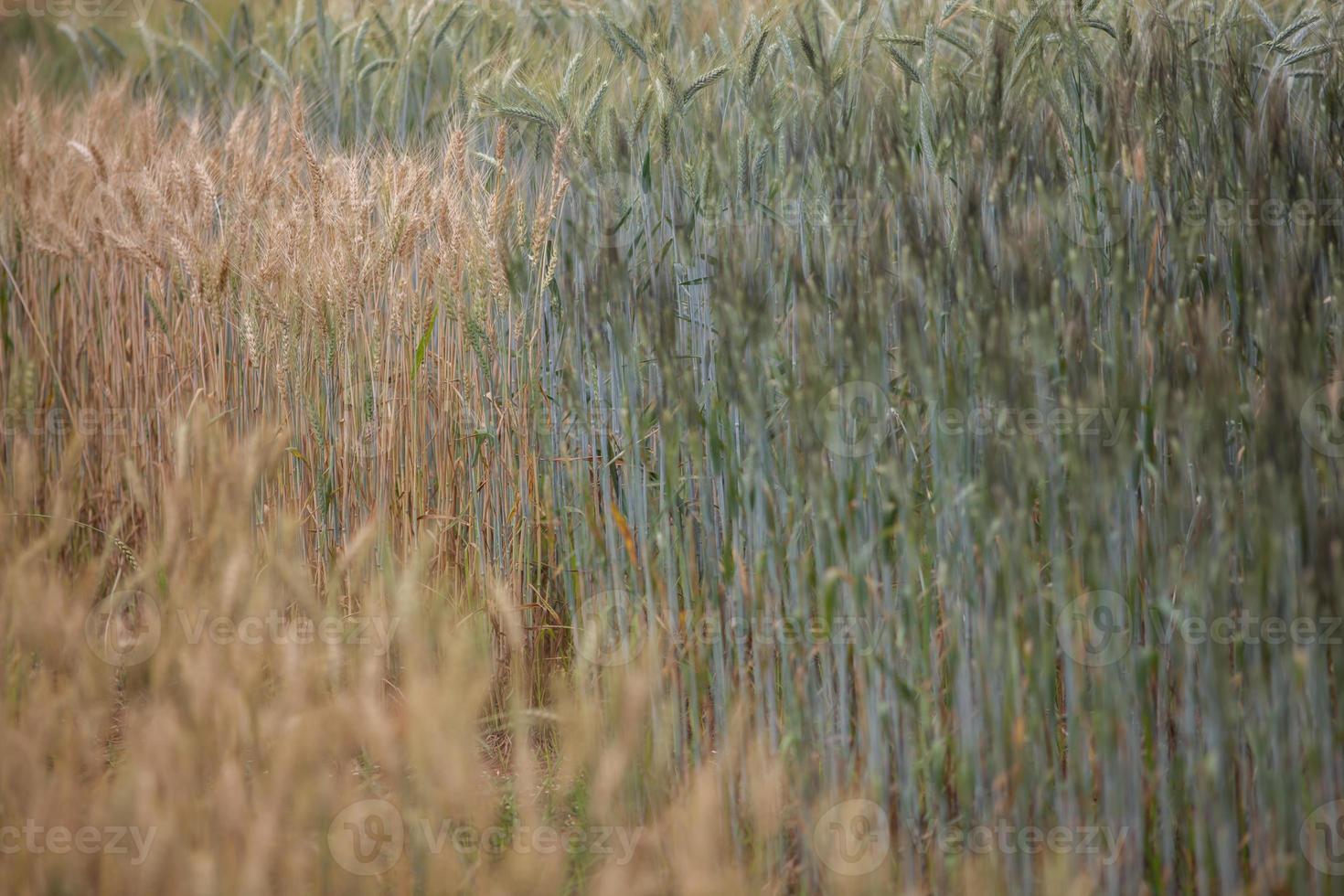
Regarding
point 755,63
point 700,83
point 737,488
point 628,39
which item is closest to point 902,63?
point 755,63

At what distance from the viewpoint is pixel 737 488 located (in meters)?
1.83

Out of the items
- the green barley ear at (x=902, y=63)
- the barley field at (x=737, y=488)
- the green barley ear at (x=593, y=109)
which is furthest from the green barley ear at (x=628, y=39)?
the green barley ear at (x=902, y=63)

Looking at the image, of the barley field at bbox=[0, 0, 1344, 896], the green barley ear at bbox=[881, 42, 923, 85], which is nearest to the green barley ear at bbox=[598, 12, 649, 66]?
the barley field at bbox=[0, 0, 1344, 896]

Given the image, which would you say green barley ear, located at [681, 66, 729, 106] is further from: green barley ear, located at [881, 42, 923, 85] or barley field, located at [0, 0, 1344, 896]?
green barley ear, located at [881, 42, 923, 85]

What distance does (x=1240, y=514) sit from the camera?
62.2 inches

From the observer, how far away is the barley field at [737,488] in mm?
1434

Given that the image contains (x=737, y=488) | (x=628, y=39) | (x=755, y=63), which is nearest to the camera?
(x=737, y=488)

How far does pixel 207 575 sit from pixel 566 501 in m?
0.76

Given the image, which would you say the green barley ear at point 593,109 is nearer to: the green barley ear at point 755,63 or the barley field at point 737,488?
the barley field at point 737,488

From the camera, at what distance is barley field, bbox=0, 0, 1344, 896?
1434 mm

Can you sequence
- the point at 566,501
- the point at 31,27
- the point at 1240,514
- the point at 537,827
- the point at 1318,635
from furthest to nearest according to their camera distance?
the point at 31,27 < the point at 566,501 < the point at 537,827 < the point at 1240,514 < the point at 1318,635

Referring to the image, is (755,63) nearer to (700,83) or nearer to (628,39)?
(700,83)

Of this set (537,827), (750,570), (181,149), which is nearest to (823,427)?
(750,570)

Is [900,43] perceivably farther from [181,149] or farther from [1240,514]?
[181,149]
